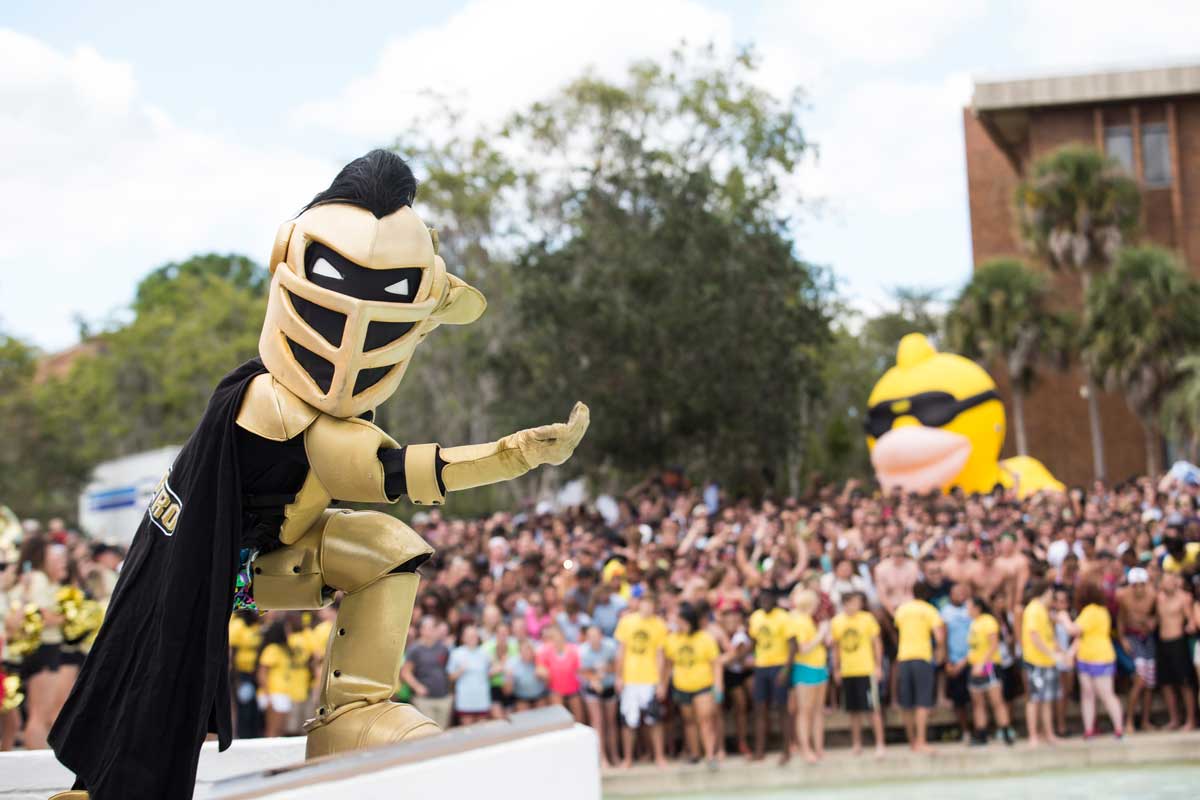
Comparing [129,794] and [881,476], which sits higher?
[881,476]

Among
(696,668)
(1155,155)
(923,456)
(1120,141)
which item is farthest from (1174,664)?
(1155,155)

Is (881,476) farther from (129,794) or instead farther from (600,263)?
(129,794)

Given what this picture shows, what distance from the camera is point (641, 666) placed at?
33.9 feet

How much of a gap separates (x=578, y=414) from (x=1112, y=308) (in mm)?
26295

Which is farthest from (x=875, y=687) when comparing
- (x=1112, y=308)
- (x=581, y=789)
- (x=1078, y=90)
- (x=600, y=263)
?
(x=1078, y=90)

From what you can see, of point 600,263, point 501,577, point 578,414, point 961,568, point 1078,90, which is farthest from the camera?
point 1078,90

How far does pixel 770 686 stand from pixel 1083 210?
21.5m

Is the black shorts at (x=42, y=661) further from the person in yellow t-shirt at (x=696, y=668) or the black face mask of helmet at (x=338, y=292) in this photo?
the black face mask of helmet at (x=338, y=292)

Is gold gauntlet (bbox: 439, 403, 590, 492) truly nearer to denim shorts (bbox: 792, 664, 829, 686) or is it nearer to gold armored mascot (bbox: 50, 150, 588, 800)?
gold armored mascot (bbox: 50, 150, 588, 800)

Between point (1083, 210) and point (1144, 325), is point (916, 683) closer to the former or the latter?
point (1144, 325)

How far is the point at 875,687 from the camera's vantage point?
10.2 metres

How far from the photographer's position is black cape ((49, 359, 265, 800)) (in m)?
3.39

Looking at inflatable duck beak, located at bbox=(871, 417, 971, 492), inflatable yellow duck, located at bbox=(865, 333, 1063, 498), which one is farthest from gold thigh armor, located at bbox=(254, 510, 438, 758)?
inflatable duck beak, located at bbox=(871, 417, 971, 492)

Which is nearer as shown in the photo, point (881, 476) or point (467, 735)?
point (467, 735)
